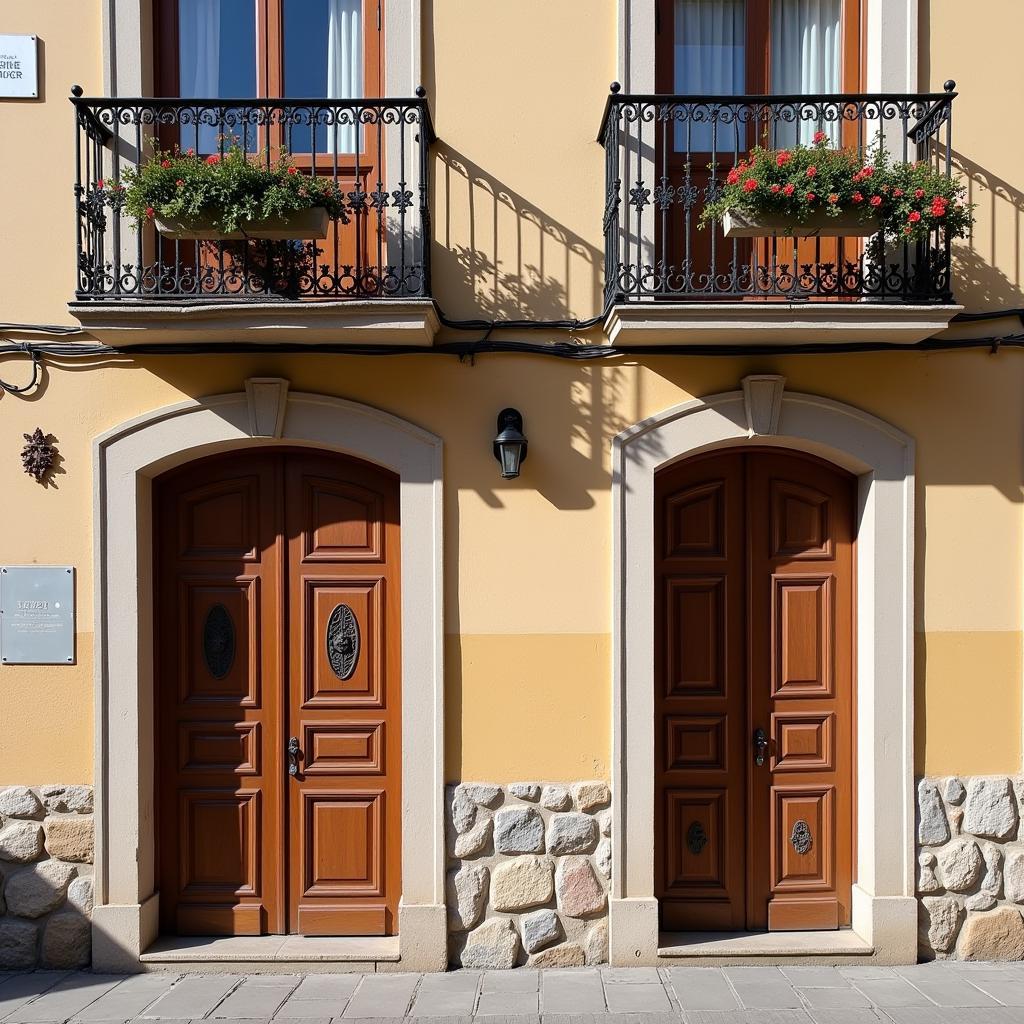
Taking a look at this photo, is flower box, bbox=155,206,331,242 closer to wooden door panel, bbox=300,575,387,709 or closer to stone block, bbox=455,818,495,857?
wooden door panel, bbox=300,575,387,709

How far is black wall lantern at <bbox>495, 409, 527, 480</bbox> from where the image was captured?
16.3 ft

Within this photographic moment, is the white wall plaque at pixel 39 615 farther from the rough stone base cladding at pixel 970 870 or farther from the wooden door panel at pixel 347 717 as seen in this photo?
the rough stone base cladding at pixel 970 870

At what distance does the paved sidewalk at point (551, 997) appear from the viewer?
4.46 metres

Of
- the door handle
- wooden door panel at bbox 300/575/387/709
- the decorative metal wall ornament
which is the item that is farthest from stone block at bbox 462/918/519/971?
the decorative metal wall ornament

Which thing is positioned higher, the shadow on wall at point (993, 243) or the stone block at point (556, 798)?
the shadow on wall at point (993, 243)

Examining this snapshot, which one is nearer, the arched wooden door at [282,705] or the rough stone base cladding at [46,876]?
the rough stone base cladding at [46,876]

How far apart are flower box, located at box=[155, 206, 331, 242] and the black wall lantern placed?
4.64 feet

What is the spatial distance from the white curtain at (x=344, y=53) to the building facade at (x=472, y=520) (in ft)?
0.47

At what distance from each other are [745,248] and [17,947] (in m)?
5.89

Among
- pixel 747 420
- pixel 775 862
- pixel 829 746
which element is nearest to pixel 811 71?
pixel 747 420

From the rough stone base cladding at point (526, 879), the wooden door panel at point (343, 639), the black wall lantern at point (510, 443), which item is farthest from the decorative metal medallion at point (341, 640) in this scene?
the black wall lantern at point (510, 443)

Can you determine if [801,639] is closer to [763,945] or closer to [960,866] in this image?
[960,866]

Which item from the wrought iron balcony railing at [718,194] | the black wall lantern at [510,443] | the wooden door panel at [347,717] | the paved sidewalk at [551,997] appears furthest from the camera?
the wooden door panel at [347,717]

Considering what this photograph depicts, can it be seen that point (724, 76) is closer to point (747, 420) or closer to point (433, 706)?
point (747, 420)
